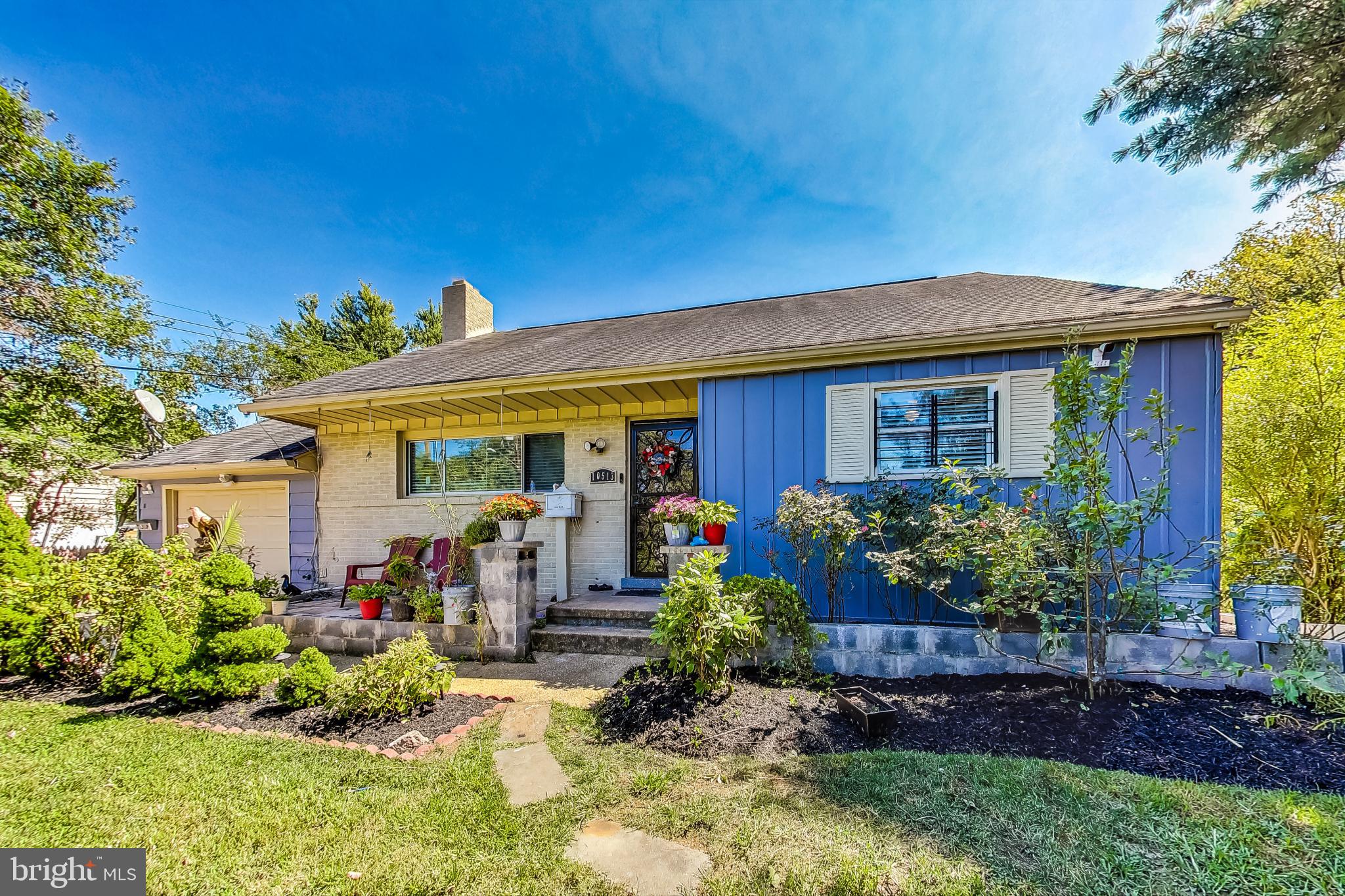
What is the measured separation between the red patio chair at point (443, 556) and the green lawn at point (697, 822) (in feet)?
9.50

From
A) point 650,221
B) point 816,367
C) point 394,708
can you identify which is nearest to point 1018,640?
point 816,367

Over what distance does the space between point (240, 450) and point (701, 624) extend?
400 inches

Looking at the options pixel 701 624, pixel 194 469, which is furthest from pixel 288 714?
pixel 194 469

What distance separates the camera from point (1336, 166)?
6316 millimetres

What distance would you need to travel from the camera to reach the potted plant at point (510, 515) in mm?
5617

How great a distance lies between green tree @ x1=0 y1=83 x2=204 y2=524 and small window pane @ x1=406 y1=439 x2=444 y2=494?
698cm

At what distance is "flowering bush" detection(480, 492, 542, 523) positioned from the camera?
5.62m

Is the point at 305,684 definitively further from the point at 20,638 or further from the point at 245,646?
the point at 20,638

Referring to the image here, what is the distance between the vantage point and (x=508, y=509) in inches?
221

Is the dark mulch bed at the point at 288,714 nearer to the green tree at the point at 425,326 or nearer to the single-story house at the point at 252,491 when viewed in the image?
the single-story house at the point at 252,491

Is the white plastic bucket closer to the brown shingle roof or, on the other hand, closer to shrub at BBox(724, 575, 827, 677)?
shrub at BBox(724, 575, 827, 677)

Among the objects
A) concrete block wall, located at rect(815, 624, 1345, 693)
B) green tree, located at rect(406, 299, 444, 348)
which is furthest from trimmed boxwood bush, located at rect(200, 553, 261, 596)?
green tree, located at rect(406, 299, 444, 348)

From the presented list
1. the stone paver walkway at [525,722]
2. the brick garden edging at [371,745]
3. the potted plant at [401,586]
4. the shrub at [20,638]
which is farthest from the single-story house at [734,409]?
the shrub at [20,638]

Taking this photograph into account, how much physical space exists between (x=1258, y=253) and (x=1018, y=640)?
12326 mm
